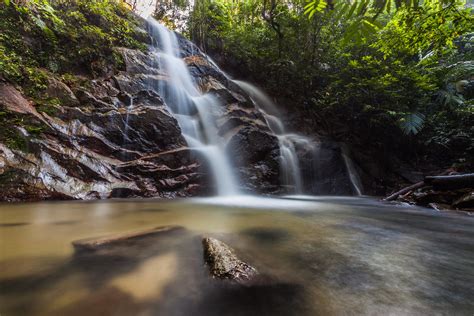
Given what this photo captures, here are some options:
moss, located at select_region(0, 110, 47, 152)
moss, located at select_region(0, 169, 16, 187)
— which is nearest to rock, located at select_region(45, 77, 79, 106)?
moss, located at select_region(0, 110, 47, 152)

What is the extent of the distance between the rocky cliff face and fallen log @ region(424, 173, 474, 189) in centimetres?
416

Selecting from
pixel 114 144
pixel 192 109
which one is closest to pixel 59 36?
pixel 114 144

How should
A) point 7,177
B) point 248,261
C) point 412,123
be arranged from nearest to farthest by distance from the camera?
point 248,261, point 7,177, point 412,123

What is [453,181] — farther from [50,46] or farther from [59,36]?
[59,36]

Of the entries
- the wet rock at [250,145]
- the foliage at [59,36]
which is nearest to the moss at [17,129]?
the foliage at [59,36]

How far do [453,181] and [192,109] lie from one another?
743cm

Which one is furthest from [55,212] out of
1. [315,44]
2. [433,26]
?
[315,44]

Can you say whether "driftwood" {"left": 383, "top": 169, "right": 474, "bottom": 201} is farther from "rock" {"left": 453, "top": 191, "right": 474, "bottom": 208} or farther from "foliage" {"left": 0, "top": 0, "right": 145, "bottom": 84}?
"foliage" {"left": 0, "top": 0, "right": 145, "bottom": 84}

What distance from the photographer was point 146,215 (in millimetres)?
3793

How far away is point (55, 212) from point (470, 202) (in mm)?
7561

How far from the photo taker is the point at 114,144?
6.43 m

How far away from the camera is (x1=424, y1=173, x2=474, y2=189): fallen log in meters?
5.54

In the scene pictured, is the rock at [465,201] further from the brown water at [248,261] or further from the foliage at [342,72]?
the foliage at [342,72]

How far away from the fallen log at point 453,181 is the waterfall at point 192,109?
495cm
